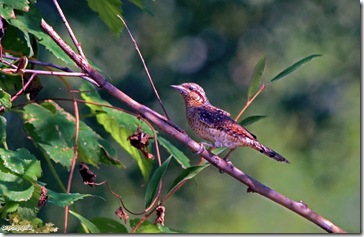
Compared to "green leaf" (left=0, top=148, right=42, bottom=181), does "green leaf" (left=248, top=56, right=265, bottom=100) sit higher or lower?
higher

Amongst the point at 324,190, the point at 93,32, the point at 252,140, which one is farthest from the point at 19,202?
the point at 324,190

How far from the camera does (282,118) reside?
35.5 ft

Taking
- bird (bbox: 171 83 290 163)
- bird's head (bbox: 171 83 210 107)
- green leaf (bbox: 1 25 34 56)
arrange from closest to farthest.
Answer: green leaf (bbox: 1 25 34 56)
bird (bbox: 171 83 290 163)
bird's head (bbox: 171 83 210 107)

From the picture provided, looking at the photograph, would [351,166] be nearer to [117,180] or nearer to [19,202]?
[117,180]

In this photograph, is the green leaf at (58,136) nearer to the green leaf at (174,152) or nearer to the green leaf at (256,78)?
the green leaf at (174,152)

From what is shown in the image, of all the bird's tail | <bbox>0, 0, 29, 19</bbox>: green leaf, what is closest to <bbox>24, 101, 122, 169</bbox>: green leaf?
<bbox>0, 0, 29, 19</bbox>: green leaf

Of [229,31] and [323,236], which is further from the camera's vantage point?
[229,31]

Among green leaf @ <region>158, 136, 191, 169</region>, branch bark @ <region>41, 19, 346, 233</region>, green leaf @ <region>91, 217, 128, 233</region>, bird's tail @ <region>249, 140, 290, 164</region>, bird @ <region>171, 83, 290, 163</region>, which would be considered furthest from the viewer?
bird @ <region>171, 83, 290, 163</region>

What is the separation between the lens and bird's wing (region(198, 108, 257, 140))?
13.0 feet

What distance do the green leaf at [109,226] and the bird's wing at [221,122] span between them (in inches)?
46.1

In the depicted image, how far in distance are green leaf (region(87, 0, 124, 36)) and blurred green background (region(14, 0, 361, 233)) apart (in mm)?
4997

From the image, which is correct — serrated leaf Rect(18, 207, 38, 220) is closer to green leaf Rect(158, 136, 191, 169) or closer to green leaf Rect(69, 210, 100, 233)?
green leaf Rect(69, 210, 100, 233)

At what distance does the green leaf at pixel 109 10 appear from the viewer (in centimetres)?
335

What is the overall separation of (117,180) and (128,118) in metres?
6.08
